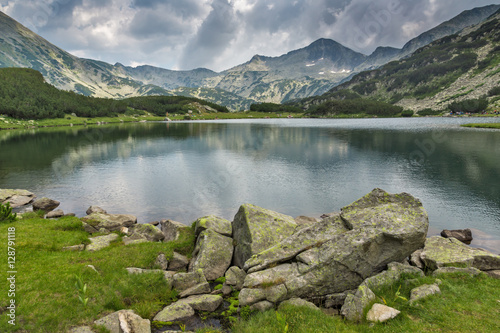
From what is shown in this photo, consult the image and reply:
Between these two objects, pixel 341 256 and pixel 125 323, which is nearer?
pixel 125 323

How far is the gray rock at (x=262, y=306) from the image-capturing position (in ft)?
40.5

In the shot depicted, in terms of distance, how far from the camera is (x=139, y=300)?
1419 centimetres

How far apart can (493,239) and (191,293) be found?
→ 29.1 m

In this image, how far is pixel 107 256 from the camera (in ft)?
59.5

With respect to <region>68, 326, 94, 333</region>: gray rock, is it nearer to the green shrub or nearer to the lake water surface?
the lake water surface

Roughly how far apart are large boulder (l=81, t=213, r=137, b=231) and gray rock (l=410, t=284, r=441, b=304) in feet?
86.0

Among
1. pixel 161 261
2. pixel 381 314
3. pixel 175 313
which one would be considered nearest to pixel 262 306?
pixel 175 313

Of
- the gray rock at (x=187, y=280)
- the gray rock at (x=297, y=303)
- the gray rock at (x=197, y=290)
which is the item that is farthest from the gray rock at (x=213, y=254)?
the gray rock at (x=297, y=303)

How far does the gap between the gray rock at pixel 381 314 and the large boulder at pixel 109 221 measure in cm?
2487

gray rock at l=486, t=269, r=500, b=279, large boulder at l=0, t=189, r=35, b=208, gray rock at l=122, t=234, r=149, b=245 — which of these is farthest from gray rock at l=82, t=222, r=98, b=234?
gray rock at l=486, t=269, r=500, b=279

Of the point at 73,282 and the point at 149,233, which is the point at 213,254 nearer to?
the point at 73,282

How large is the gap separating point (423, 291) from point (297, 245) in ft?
20.9

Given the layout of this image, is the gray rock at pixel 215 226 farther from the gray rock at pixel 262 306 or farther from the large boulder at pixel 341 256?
the gray rock at pixel 262 306

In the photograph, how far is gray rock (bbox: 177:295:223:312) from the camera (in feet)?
44.8
